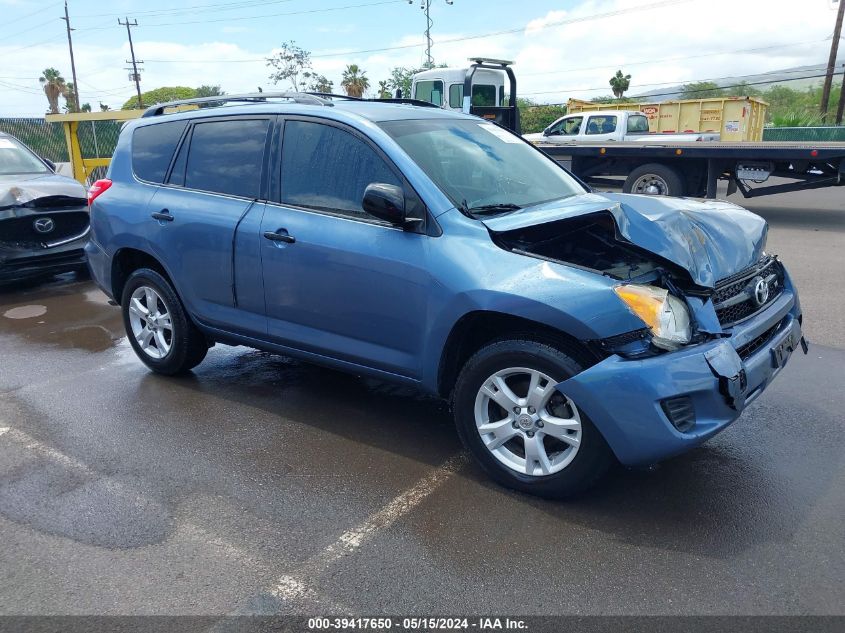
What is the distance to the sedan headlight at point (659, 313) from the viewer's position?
10.2 ft

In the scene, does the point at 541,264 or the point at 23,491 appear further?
the point at 23,491

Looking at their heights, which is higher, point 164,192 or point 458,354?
point 164,192

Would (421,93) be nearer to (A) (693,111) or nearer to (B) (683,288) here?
(A) (693,111)

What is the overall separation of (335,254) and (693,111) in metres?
22.6

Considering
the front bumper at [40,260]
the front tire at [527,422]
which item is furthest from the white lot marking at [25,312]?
the front tire at [527,422]

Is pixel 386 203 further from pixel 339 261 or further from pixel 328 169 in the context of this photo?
pixel 328 169

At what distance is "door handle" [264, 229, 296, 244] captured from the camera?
13.6 ft

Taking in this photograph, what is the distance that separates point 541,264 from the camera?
10.9 feet

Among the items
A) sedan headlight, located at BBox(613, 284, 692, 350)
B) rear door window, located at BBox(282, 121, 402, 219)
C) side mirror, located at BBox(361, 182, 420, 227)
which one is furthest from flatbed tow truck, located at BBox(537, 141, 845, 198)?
side mirror, located at BBox(361, 182, 420, 227)

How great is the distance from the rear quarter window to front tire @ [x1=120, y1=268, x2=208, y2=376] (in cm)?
69

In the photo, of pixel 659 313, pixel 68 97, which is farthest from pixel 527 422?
pixel 68 97

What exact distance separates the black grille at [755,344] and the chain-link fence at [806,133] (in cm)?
2554

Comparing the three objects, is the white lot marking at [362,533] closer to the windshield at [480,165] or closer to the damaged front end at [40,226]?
the windshield at [480,165]

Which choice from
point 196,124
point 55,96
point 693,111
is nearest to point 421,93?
point 693,111
